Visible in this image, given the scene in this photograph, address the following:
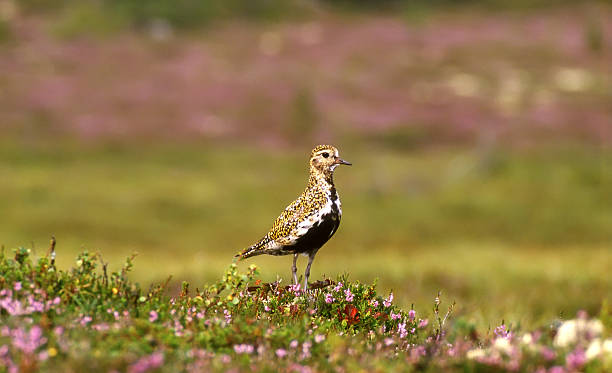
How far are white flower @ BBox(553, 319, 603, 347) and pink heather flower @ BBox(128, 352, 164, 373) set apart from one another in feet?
9.84

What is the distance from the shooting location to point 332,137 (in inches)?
2103

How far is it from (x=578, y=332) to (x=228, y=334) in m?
2.69

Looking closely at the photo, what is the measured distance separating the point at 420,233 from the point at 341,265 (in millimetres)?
13860

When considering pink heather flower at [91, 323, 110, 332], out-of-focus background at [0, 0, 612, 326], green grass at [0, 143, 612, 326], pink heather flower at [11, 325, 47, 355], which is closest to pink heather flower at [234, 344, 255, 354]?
pink heather flower at [91, 323, 110, 332]

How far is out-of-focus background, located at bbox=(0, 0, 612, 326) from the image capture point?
2891cm

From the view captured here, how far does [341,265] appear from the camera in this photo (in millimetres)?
23875

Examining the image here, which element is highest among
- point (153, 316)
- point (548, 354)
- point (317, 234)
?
point (317, 234)

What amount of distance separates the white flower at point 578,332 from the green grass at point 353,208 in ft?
54.2

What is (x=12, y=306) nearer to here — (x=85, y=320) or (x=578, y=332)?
(x=85, y=320)

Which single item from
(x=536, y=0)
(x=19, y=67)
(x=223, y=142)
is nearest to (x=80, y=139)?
(x=223, y=142)

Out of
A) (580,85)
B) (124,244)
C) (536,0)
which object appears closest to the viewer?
(124,244)

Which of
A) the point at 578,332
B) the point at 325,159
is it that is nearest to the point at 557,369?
the point at 578,332

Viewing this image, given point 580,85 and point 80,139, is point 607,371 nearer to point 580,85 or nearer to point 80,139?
point 80,139

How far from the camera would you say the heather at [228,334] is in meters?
5.07
